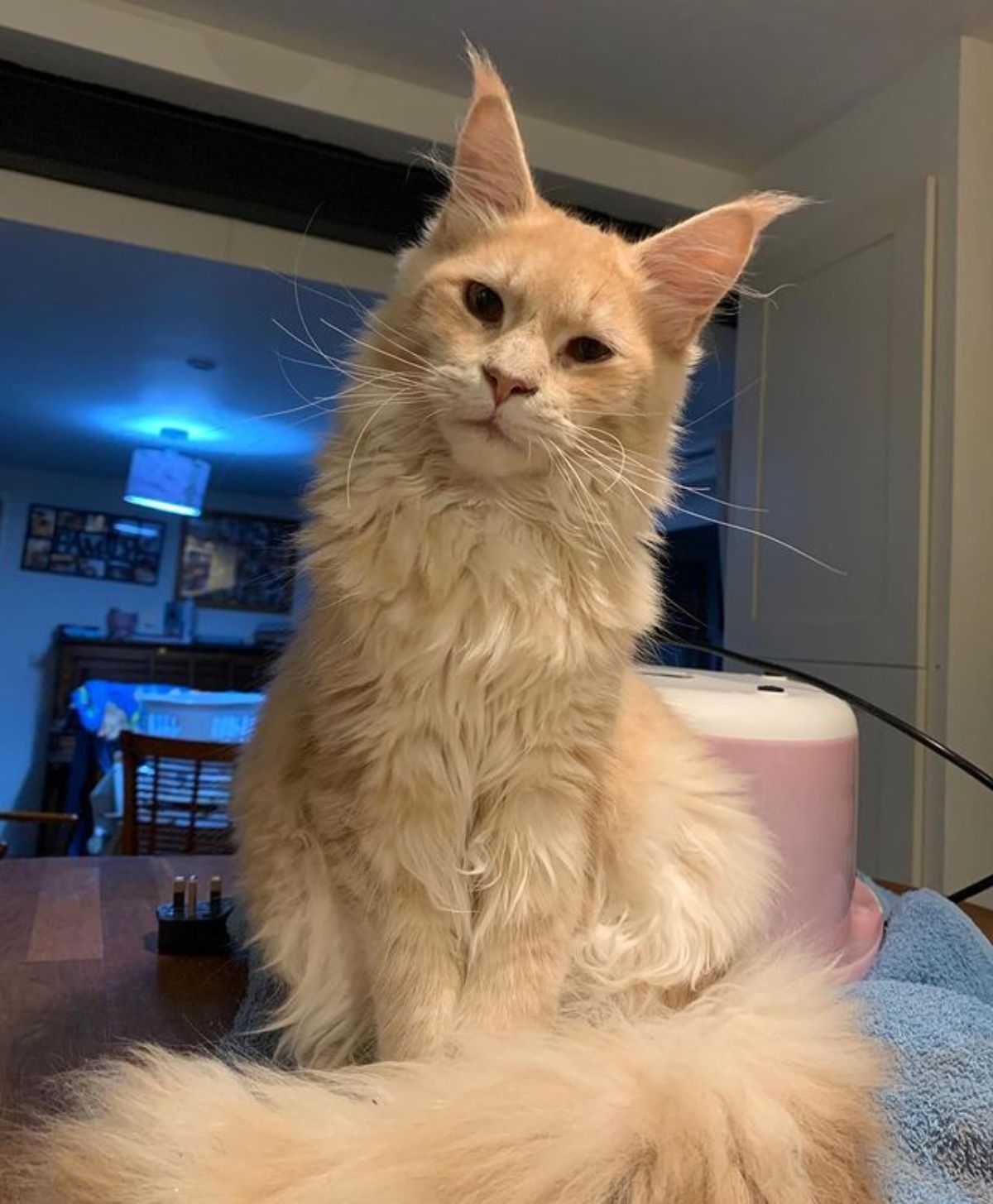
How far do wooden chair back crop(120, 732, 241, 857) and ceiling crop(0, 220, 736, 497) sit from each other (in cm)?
86

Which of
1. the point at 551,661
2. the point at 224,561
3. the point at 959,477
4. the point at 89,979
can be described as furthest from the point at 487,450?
the point at 224,561

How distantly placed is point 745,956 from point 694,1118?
0.29 m

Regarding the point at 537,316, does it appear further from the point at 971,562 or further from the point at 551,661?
the point at 971,562

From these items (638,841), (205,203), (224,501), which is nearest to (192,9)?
(205,203)

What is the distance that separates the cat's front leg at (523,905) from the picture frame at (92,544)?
5.72 meters

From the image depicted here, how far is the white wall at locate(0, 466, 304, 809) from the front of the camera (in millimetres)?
5602

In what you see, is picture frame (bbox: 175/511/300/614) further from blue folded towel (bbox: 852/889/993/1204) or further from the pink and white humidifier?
blue folded towel (bbox: 852/889/993/1204)

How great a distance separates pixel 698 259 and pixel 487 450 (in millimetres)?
259

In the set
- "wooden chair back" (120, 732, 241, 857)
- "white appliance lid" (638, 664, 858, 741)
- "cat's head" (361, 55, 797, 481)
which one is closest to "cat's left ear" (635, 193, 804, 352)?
"cat's head" (361, 55, 797, 481)

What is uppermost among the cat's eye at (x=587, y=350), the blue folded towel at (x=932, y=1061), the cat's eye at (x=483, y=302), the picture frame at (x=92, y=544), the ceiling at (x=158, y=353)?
the ceiling at (x=158, y=353)

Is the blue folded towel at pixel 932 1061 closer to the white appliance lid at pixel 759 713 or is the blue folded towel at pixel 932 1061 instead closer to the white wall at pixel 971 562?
the white appliance lid at pixel 759 713

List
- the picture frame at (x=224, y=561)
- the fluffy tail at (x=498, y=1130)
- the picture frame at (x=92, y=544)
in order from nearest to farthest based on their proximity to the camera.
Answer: the fluffy tail at (x=498, y=1130) → the picture frame at (x=92, y=544) → the picture frame at (x=224, y=561)

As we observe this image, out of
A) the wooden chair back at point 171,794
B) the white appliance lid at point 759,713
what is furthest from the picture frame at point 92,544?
the white appliance lid at point 759,713

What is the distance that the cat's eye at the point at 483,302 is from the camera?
76cm
